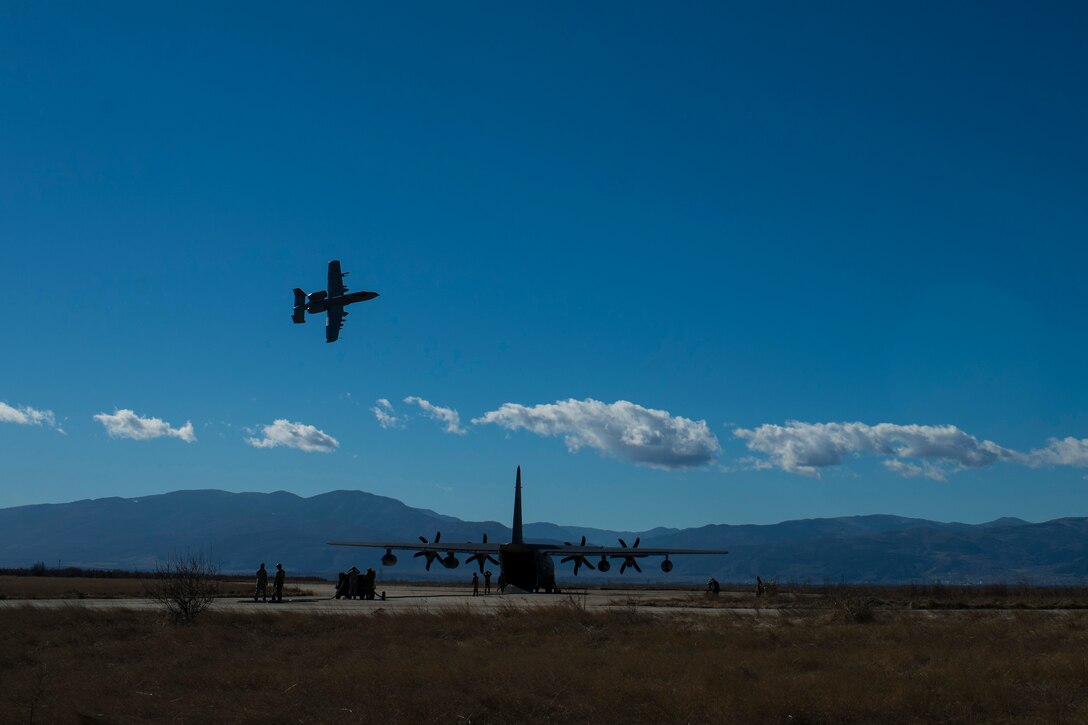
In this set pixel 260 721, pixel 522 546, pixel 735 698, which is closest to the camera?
pixel 260 721

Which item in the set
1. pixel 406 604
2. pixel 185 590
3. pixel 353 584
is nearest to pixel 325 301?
pixel 353 584

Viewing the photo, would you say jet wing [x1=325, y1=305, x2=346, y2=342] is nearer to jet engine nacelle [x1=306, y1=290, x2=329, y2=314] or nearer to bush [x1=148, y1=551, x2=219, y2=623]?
jet engine nacelle [x1=306, y1=290, x2=329, y2=314]

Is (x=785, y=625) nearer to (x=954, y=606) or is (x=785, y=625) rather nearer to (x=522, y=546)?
(x=954, y=606)

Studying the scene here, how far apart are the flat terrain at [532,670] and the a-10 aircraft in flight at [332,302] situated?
27.5m

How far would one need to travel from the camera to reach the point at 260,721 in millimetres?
13414

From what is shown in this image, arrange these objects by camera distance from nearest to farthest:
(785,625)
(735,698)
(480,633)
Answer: (735,698), (480,633), (785,625)

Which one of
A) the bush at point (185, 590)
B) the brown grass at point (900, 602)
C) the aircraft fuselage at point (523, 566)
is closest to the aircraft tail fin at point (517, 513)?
the aircraft fuselage at point (523, 566)

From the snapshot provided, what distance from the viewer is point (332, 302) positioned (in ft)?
179

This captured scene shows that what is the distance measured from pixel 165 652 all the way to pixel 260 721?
29.6 feet

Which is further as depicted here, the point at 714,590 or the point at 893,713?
the point at 714,590

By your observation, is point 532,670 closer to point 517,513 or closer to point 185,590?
point 185,590

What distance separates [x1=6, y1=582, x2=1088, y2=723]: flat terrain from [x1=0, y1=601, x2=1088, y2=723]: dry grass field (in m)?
0.05

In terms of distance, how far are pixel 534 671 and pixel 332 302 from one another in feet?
135

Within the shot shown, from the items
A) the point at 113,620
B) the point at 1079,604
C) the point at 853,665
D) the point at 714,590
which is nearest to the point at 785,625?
the point at 853,665
